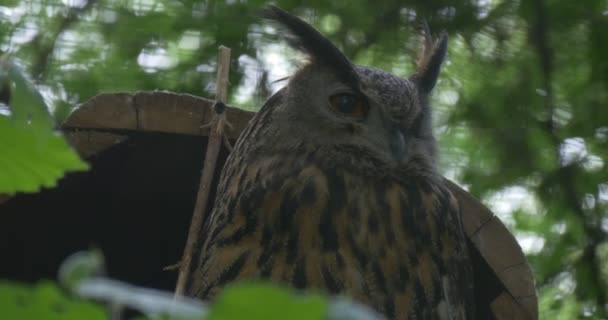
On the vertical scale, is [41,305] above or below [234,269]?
above

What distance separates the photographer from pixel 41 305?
34 cm

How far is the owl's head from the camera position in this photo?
7.73 feet

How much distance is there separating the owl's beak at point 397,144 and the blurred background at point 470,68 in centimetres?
99

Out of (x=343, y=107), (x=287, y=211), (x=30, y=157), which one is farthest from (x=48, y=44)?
(x=30, y=157)

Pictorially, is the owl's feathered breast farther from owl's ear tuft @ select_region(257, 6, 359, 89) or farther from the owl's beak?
owl's ear tuft @ select_region(257, 6, 359, 89)

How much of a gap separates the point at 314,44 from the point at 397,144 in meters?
0.36

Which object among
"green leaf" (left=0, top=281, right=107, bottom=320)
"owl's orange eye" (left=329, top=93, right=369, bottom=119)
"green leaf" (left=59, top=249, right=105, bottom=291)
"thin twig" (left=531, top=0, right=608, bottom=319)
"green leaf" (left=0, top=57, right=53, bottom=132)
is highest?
"green leaf" (left=0, top=57, right=53, bottom=132)

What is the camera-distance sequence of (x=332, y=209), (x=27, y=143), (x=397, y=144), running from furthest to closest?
(x=397, y=144) < (x=332, y=209) < (x=27, y=143)

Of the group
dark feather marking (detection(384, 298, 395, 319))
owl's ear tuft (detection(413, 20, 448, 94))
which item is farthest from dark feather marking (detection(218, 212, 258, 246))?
owl's ear tuft (detection(413, 20, 448, 94))

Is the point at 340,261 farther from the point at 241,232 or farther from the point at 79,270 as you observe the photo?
the point at 79,270

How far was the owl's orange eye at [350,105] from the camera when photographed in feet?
7.76

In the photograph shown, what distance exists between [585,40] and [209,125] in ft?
6.17

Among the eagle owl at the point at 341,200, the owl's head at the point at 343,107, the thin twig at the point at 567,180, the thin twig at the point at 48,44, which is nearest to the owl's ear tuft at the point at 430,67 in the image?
the eagle owl at the point at 341,200

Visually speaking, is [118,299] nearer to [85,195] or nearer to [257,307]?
[257,307]
